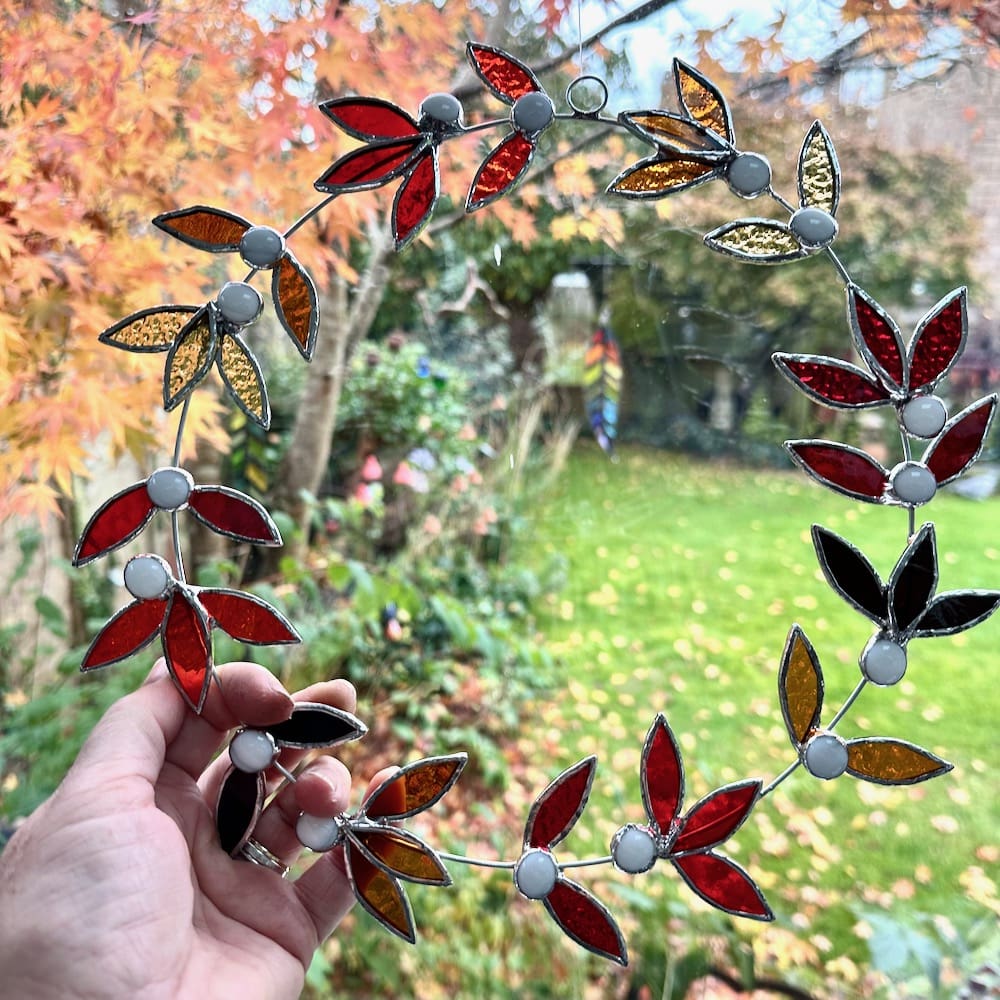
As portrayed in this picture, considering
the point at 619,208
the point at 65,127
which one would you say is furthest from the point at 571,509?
the point at 65,127

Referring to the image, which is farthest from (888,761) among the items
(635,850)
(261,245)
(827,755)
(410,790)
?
(261,245)

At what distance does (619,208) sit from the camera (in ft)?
3.23

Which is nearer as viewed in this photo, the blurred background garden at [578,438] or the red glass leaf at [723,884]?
the red glass leaf at [723,884]

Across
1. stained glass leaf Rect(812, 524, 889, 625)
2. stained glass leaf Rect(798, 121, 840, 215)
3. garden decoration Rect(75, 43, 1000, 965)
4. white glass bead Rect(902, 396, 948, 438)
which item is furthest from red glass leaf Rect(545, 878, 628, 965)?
stained glass leaf Rect(798, 121, 840, 215)

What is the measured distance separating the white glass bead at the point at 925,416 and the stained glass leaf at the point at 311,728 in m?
0.40

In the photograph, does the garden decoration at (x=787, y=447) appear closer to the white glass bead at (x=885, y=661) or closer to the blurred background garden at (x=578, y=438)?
the white glass bead at (x=885, y=661)

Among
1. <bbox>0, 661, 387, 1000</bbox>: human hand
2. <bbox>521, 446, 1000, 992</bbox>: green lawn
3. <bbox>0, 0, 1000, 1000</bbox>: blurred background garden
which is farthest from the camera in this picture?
<bbox>521, 446, 1000, 992</bbox>: green lawn

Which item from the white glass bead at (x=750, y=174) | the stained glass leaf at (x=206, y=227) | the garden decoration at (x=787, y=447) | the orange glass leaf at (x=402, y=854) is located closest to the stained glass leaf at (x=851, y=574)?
the garden decoration at (x=787, y=447)

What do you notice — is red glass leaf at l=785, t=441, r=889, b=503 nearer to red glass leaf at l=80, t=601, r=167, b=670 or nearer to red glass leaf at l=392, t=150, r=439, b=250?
red glass leaf at l=392, t=150, r=439, b=250

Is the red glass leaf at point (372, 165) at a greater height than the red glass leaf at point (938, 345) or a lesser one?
greater

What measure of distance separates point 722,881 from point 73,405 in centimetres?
72

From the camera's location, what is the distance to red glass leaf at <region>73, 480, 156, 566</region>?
0.51 meters

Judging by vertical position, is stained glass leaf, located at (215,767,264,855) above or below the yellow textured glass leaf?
below

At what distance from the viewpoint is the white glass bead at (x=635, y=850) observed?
19.0 inches
